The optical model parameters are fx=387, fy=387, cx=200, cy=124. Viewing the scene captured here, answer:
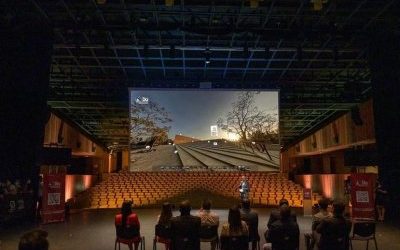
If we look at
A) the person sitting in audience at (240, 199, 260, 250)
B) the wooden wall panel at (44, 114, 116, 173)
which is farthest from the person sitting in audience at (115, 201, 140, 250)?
the wooden wall panel at (44, 114, 116, 173)

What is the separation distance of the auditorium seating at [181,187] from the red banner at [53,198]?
10.7 meters

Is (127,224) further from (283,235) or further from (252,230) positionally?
(283,235)

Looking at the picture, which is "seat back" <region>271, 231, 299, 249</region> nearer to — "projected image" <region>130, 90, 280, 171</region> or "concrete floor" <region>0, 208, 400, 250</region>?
"concrete floor" <region>0, 208, 400, 250</region>

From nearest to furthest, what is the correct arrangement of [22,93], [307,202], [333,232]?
[333,232] → [22,93] → [307,202]

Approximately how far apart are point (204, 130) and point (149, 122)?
2.92 metres

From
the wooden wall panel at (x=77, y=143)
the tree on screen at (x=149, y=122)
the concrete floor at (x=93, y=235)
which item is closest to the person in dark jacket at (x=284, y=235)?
the concrete floor at (x=93, y=235)

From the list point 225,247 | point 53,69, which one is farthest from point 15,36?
point 225,247

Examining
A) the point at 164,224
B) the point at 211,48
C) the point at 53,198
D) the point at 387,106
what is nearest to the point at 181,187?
the point at 211,48

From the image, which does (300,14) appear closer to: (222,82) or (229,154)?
(222,82)

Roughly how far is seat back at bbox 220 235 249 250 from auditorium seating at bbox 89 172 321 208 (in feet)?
46.1

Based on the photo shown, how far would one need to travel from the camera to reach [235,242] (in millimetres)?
4914

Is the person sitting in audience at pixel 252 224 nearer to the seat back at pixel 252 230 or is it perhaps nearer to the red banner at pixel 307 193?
the seat back at pixel 252 230

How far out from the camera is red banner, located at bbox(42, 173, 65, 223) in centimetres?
769

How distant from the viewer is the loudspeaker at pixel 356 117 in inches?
775
